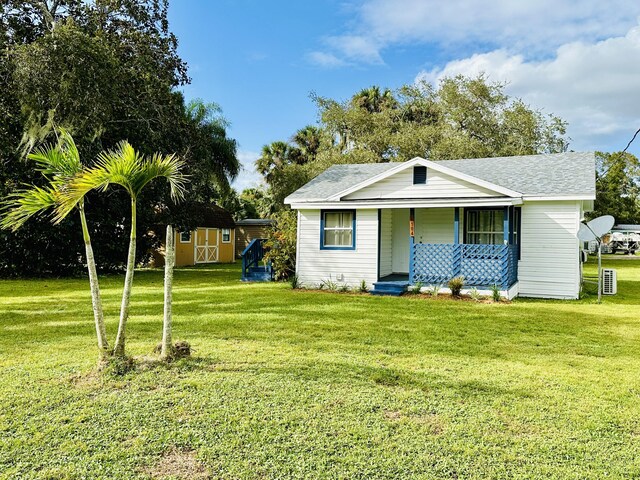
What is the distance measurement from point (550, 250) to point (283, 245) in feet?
26.7

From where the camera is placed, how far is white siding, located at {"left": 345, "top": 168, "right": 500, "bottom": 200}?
39.7 ft

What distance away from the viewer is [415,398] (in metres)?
4.16

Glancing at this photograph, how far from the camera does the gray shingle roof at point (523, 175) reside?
11.9 metres

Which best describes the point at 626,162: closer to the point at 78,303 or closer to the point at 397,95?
the point at 397,95

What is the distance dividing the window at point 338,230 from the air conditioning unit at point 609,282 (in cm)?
727

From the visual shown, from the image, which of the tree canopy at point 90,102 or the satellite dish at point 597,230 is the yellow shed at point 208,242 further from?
the satellite dish at point 597,230

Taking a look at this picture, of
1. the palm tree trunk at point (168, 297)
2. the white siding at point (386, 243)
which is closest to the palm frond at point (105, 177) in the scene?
the palm tree trunk at point (168, 297)

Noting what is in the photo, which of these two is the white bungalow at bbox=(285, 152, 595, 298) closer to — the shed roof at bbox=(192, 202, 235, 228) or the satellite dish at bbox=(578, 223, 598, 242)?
the satellite dish at bbox=(578, 223, 598, 242)

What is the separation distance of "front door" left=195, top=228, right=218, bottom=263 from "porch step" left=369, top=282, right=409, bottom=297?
50.0 ft

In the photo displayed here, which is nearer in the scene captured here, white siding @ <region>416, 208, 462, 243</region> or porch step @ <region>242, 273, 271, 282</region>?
white siding @ <region>416, 208, 462, 243</region>

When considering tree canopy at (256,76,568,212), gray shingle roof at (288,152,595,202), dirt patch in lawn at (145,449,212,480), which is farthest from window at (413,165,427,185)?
tree canopy at (256,76,568,212)

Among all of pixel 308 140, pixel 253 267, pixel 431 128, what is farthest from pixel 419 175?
pixel 308 140

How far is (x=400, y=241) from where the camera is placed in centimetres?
1455

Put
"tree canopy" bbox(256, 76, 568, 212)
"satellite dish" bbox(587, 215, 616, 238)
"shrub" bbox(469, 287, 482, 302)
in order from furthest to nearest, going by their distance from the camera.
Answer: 1. "tree canopy" bbox(256, 76, 568, 212)
2. "satellite dish" bbox(587, 215, 616, 238)
3. "shrub" bbox(469, 287, 482, 302)
